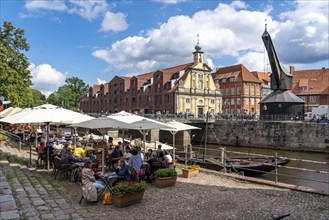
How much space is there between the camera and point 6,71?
2622 cm

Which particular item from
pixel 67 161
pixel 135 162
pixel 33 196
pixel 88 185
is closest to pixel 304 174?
pixel 135 162

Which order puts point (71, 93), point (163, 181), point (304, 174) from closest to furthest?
point (163, 181)
point (304, 174)
point (71, 93)

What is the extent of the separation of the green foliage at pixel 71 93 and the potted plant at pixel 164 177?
8267 centimetres

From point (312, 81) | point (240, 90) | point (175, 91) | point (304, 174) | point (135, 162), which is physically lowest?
point (304, 174)

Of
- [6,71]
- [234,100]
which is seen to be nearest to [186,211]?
[6,71]

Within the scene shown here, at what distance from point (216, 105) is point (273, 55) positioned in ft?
63.5

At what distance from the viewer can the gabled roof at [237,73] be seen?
66.9 meters

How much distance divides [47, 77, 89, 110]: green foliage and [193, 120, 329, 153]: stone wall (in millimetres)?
57728

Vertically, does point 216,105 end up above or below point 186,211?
above

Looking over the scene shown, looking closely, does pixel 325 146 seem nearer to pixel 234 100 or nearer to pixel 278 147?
pixel 278 147

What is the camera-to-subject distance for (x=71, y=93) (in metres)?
92.4

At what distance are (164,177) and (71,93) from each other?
288 ft

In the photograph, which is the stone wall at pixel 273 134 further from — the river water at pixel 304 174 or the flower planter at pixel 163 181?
the flower planter at pixel 163 181

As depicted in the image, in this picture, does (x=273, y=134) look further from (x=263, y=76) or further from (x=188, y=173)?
(x=263, y=76)
